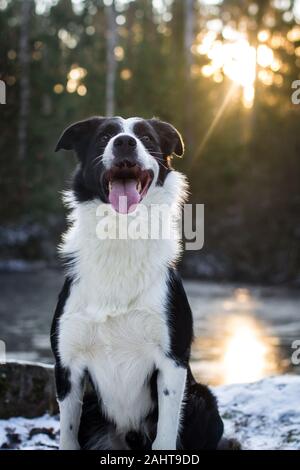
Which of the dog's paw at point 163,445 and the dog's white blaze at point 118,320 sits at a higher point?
the dog's white blaze at point 118,320

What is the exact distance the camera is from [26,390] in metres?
5.35

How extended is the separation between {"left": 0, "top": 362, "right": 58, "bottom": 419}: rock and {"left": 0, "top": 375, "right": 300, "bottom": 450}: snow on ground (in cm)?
8

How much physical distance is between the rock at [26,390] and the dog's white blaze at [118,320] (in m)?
1.37

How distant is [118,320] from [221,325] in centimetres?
883

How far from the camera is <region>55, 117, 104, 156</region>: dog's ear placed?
171 inches

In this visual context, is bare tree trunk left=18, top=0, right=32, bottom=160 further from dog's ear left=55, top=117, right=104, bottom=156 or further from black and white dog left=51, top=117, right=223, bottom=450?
black and white dog left=51, top=117, right=223, bottom=450

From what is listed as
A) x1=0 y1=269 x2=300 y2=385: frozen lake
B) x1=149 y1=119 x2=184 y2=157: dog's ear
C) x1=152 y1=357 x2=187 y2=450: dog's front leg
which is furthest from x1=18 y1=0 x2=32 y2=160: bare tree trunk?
x1=152 y1=357 x2=187 y2=450: dog's front leg

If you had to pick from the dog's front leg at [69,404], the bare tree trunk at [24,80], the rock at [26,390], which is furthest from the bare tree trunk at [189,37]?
the dog's front leg at [69,404]

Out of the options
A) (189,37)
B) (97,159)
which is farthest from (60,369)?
(189,37)

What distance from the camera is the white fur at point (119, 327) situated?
3.78 m

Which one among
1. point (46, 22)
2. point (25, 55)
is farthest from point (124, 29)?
point (25, 55)

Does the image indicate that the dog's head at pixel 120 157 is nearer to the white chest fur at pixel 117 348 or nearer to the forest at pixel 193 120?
the white chest fur at pixel 117 348

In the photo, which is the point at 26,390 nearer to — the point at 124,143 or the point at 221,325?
the point at 124,143
